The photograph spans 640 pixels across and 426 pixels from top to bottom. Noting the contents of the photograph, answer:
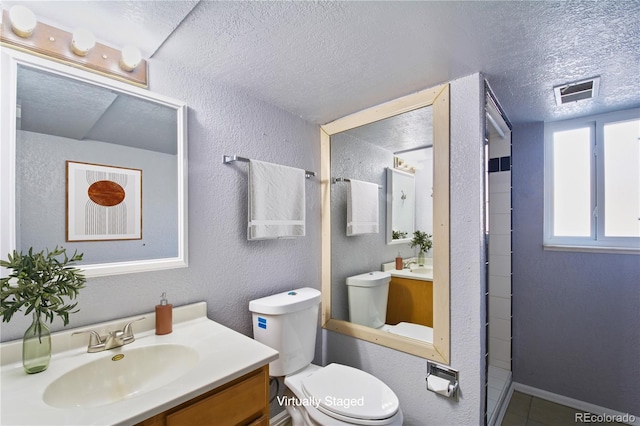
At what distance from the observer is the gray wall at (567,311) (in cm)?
185

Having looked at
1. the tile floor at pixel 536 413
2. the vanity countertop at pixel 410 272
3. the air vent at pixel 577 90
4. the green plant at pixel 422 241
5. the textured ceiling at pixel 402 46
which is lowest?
the tile floor at pixel 536 413

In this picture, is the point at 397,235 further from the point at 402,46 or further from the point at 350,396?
the point at 402,46

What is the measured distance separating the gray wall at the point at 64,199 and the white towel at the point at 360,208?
3.82 feet

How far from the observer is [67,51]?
1.11 m

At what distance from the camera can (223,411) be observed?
0.93 m

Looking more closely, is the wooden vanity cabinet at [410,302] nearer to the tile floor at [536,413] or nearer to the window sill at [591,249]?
the tile floor at [536,413]

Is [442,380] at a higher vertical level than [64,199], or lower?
lower

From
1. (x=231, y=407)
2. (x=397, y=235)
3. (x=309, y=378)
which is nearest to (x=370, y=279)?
(x=397, y=235)

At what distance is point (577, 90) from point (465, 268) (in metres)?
1.26

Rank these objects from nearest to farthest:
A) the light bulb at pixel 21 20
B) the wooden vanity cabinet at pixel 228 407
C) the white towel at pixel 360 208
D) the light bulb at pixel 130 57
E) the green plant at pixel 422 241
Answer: the wooden vanity cabinet at pixel 228 407 → the light bulb at pixel 21 20 → the light bulb at pixel 130 57 → the green plant at pixel 422 241 → the white towel at pixel 360 208

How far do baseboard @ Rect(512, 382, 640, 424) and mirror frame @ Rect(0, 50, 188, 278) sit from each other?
2606 millimetres

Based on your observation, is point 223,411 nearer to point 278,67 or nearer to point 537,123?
point 278,67

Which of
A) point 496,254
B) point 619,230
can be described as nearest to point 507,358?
point 496,254

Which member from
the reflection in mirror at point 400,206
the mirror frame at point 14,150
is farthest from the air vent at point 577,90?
the mirror frame at point 14,150
